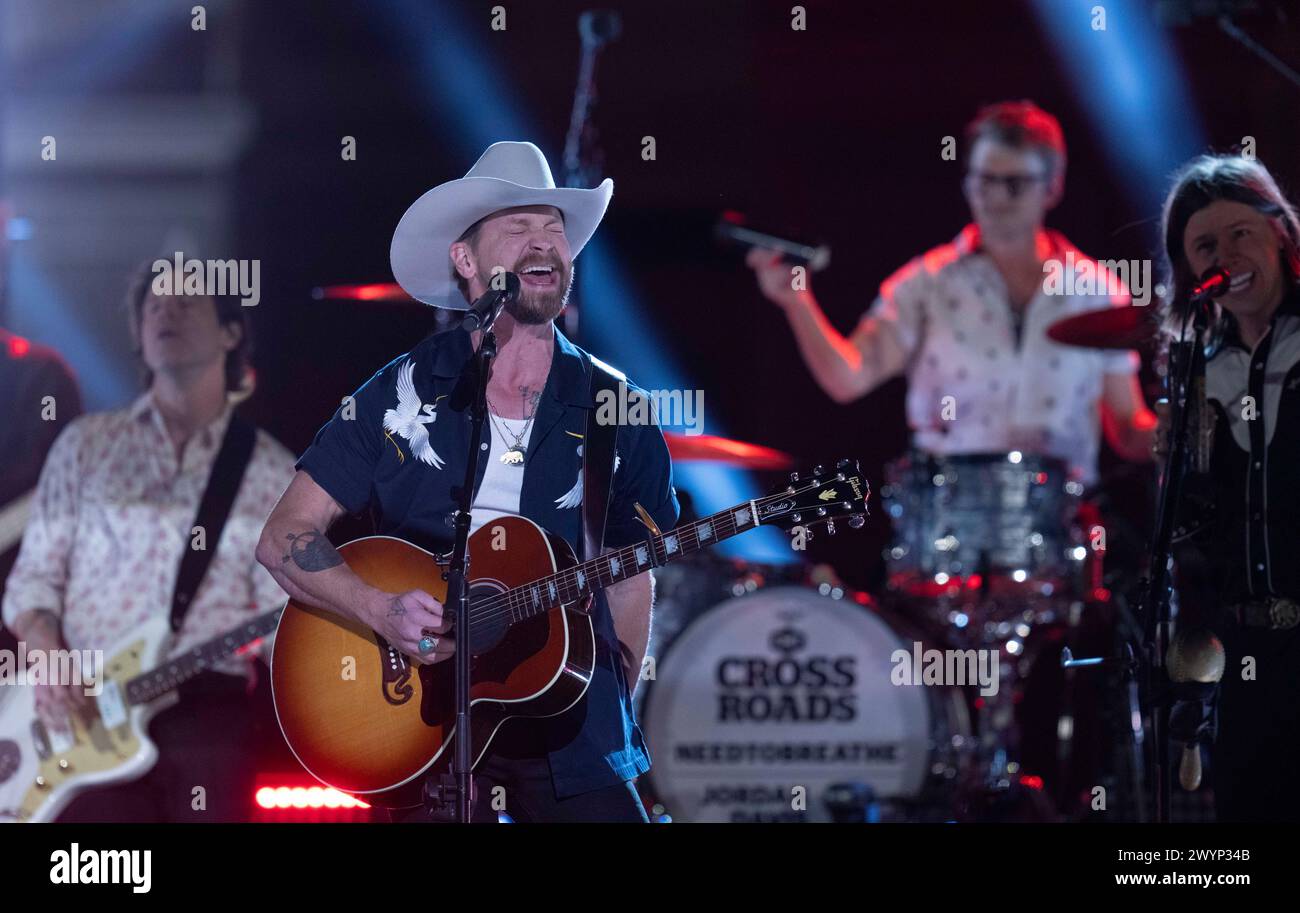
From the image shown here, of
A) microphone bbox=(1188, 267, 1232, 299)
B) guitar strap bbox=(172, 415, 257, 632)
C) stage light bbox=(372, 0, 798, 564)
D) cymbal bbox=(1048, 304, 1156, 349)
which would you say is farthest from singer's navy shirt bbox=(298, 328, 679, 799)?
cymbal bbox=(1048, 304, 1156, 349)

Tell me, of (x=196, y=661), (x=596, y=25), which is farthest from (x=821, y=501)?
(x=596, y=25)

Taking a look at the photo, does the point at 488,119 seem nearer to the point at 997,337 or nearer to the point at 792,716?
the point at 997,337

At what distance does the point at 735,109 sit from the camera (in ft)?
20.8

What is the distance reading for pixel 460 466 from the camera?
12.8ft

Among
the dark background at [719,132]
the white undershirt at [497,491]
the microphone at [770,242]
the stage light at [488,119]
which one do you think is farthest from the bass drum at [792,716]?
the white undershirt at [497,491]

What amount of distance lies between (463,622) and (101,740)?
2.49m

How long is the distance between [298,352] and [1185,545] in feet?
9.71

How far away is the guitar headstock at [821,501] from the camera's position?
373 cm

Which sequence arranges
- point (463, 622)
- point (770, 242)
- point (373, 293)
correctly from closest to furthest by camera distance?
point (463, 622), point (373, 293), point (770, 242)

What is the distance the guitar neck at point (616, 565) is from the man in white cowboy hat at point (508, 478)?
127 mm

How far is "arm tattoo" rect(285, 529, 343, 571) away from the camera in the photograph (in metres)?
3.86

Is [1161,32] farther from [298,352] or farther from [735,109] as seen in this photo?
[298,352]

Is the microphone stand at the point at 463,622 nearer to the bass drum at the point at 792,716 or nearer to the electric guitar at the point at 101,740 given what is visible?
the electric guitar at the point at 101,740
